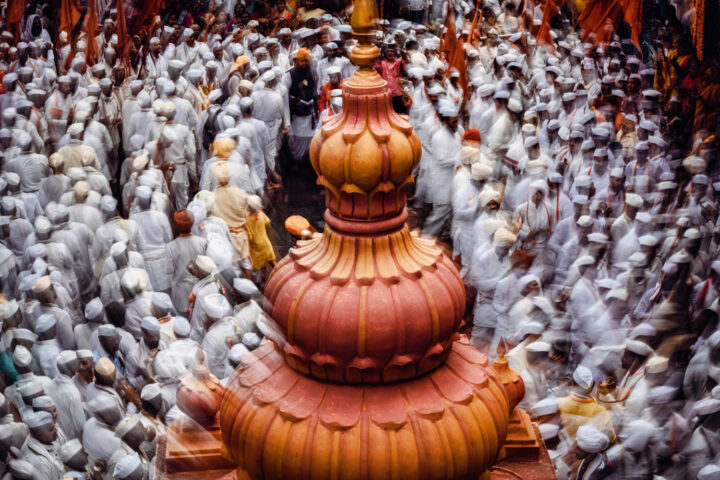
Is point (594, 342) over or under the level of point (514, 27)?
under

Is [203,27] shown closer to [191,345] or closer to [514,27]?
[514,27]

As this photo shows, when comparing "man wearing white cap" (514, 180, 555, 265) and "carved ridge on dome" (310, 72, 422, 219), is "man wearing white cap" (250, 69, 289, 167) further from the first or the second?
"carved ridge on dome" (310, 72, 422, 219)

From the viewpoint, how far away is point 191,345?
645 cm

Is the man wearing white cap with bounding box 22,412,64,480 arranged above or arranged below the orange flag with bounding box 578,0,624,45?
below

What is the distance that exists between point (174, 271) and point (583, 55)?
8726 mm

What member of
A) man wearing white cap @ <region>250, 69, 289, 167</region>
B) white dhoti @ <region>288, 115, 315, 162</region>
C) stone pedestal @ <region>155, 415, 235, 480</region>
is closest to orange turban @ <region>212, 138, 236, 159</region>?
man wearing white cap @ <region>250, 69, 289, 167</region>

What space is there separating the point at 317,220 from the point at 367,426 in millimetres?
8991

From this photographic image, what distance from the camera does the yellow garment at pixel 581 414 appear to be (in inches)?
228

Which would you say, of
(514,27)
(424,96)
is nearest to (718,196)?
(424,96)

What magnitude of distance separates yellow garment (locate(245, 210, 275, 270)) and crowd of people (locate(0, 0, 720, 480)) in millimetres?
26

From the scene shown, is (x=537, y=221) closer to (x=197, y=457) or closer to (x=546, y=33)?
(x=546, y=33)

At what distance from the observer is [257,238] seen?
8797mm

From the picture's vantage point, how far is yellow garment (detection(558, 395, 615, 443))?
5801 mm

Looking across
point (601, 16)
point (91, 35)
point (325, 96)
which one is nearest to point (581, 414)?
point (601, 16)
